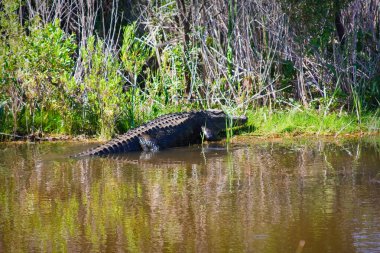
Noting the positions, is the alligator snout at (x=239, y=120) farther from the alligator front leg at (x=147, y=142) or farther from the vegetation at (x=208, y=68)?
the alligator front leg at (x=147, y=142)

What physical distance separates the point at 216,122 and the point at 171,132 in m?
0.82

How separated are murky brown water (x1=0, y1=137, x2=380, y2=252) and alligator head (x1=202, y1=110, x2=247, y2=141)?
1.04 m

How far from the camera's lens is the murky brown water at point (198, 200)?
4.79m

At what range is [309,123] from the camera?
995 cm

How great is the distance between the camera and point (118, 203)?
5.95 m

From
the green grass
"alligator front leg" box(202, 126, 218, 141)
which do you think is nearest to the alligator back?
"alligator front leg" box(202, 126, 218, 141)

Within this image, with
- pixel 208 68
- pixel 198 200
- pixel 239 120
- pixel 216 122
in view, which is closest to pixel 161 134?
pixel 216 122

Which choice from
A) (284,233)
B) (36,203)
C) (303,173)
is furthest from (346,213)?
(36,203)

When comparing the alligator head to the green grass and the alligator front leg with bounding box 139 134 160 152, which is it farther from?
the alligator front leg with bounding box 139 134 160 152

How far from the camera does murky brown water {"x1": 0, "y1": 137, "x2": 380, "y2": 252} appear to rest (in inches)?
188

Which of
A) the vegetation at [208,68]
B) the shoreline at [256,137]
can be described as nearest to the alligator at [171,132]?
the shoreline at [256,137]

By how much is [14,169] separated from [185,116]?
313 cm

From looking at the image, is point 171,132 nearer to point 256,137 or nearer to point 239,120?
point 239,120

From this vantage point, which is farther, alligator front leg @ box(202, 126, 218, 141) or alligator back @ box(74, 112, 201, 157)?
alligator front leg @ box(202, 126, 218, 141)
